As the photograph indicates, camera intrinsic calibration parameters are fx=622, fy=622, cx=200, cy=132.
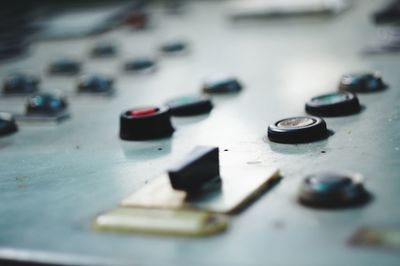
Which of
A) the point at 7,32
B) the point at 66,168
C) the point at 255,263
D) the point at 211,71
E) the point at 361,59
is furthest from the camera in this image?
the point at 7,32

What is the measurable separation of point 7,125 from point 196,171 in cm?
68

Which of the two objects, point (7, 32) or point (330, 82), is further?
point (7, 32)

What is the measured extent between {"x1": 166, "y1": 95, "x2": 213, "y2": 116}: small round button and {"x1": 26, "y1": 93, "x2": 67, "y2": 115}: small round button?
0.32 metres

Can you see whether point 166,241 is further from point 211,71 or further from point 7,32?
point 7,32

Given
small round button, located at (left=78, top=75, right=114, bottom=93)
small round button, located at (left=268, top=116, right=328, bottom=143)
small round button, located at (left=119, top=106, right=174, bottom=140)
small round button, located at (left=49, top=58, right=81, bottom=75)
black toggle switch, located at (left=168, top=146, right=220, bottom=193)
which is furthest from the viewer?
small round button, located at (left=49, top=58, right=81, bottom=75)

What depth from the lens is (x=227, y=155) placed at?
3.20ft

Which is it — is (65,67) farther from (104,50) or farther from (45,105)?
(45,105)

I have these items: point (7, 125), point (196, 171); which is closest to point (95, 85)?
point (7, 125)

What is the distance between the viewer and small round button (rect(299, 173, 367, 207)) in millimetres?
709

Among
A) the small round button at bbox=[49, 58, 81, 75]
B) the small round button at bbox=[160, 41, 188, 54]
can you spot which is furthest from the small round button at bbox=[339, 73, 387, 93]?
the small round button at bbox=[49, 58, 81, 75]

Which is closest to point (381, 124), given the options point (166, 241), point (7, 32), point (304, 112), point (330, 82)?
point (304, 112)

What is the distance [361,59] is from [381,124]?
61 cm

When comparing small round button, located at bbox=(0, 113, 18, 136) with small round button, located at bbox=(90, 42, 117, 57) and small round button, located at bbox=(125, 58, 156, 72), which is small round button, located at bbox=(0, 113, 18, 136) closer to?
small round button, located at bbox=(125, 58, 156, 72)

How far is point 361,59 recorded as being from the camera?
1.62m
